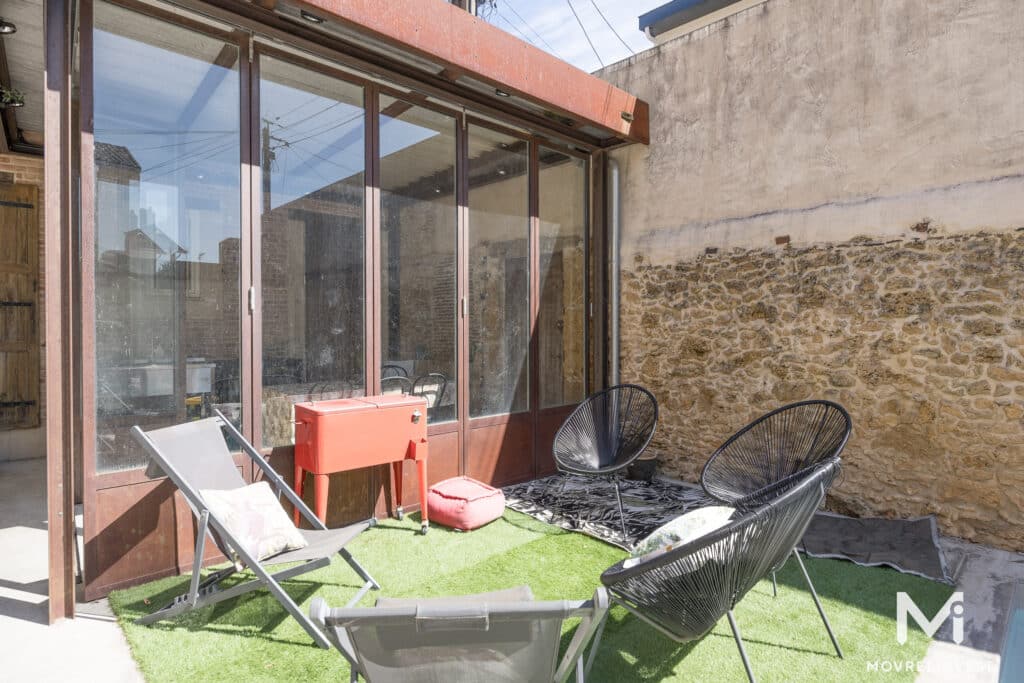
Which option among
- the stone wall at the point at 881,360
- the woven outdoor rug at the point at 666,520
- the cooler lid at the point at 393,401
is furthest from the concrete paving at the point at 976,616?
the cooler lid at the point at 393,401

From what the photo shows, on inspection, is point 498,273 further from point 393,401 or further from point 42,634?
point 42,634

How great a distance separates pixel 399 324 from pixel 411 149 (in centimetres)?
140

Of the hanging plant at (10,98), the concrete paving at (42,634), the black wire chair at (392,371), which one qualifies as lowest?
the concrete paving at (42,634)

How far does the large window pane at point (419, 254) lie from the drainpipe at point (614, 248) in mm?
1975

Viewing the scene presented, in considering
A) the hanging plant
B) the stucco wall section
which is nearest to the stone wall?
the stucco wall section

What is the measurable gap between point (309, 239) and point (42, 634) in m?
2.58

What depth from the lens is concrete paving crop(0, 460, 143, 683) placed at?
2.46m

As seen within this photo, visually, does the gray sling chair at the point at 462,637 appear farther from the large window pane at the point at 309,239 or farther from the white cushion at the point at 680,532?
the large window pane at the point at 309,239

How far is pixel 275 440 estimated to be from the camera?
12.7 ft

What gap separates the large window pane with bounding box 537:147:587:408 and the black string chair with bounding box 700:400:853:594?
223cm

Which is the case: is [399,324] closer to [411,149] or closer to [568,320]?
[411,149]

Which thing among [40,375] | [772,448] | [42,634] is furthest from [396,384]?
[40,375]

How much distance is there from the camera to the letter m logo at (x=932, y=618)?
2.79 metres

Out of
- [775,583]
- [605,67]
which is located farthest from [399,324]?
[605,67]
